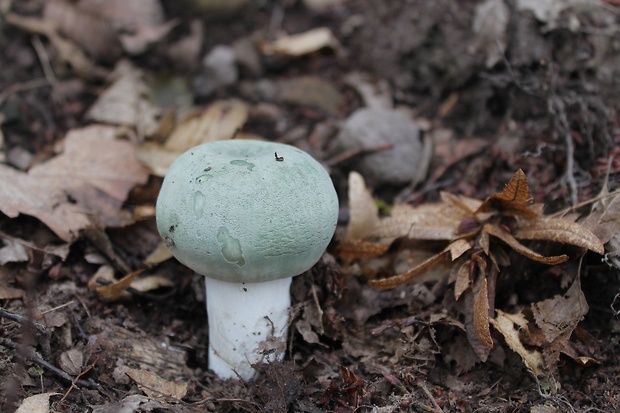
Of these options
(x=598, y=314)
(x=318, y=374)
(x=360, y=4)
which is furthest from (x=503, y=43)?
(x=318, y=374)

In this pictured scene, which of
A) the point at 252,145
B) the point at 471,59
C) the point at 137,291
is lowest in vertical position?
the point at 137,291

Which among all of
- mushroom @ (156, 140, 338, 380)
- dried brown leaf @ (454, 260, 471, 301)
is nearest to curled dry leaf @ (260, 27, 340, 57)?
mushroom @ (156, 140, 338, 380)

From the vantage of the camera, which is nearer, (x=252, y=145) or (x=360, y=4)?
(x=252, y=145)

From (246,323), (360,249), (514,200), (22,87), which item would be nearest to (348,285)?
(360,249)

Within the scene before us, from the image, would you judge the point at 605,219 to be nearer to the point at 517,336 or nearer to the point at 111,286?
the point at 517,336

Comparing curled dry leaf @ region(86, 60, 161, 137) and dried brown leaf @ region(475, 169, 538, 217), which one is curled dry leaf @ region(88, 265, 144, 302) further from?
dried brown leaf @ region(475, 169, 538, 217)

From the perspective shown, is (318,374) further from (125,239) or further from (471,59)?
(471,59)

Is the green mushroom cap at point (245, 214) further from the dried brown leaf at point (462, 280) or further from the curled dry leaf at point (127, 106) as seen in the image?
the curled dry leaf at point (127, 106)

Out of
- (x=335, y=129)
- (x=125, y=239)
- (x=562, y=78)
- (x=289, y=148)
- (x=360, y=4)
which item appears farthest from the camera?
(x=360, y=4)
